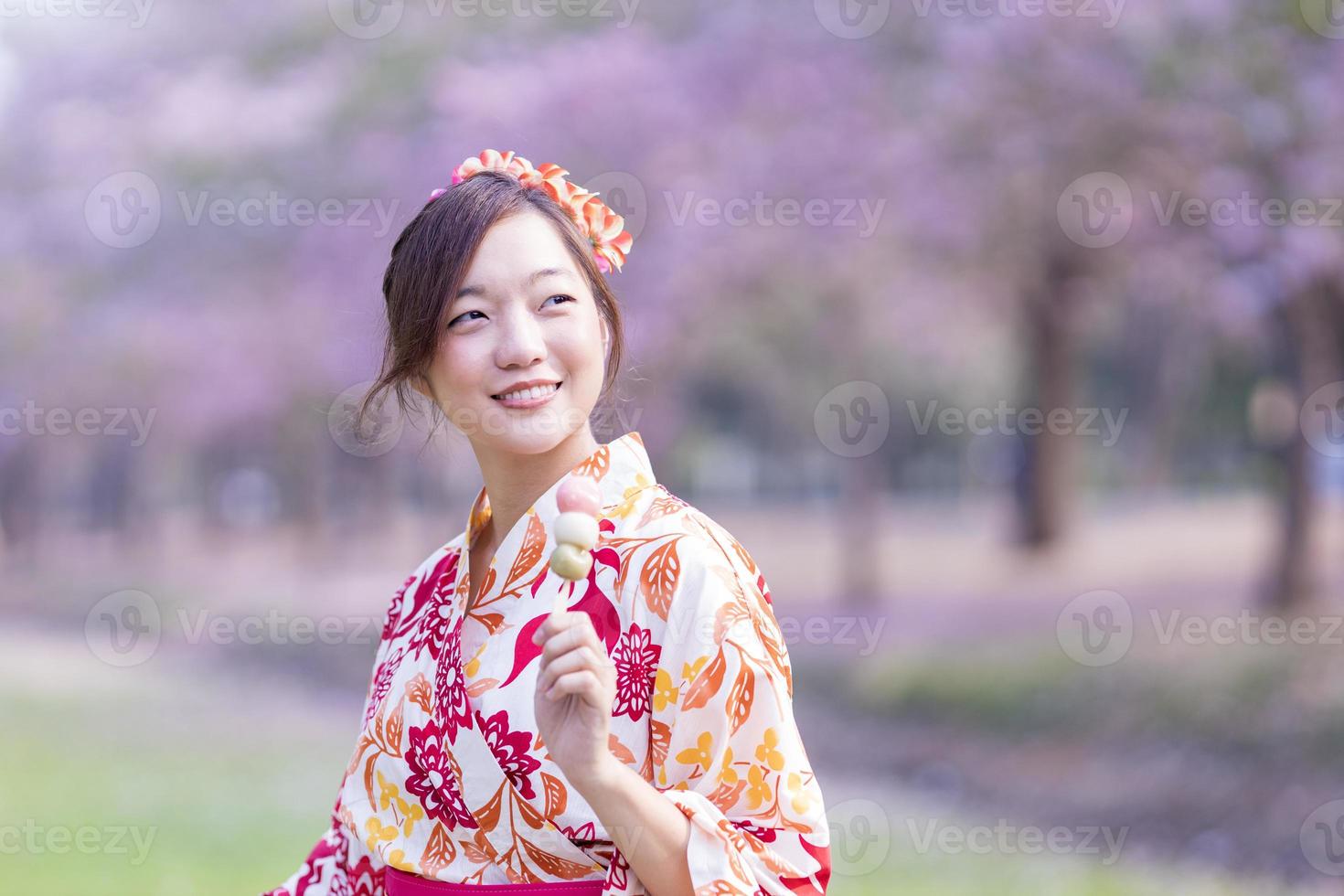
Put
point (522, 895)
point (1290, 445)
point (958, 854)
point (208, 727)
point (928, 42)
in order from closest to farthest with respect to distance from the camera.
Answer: point (522, 895), point (958, 854), point (1290, 445), point (928, 42), point (208, 727)

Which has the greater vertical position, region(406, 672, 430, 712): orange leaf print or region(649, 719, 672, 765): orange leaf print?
region(406, 672, 430, 712): orange leaf print

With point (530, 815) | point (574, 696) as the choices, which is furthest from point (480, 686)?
point (574, 696)

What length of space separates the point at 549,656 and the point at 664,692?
167mm

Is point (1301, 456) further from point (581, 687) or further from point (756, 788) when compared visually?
point (581, 687)

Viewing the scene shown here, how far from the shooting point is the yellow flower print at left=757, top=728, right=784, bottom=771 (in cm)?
127

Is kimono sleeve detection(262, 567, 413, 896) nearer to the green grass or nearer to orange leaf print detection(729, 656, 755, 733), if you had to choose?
orange leaf print detection(729, 656, 755, 733)

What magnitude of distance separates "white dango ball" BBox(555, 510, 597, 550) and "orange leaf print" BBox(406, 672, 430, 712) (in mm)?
353

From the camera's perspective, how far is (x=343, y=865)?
5.28ft

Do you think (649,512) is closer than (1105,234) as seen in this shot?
Yes

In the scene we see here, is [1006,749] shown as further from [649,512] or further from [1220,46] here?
[649,512]

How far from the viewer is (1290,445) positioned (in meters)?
4.58

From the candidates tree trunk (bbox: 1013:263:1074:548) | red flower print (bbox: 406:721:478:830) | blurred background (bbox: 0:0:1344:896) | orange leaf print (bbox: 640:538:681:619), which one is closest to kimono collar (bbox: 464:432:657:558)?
orange leaf print (bbox: 640:538:681:619)

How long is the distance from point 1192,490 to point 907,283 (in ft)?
4.08

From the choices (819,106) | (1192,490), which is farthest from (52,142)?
(1192,490)
